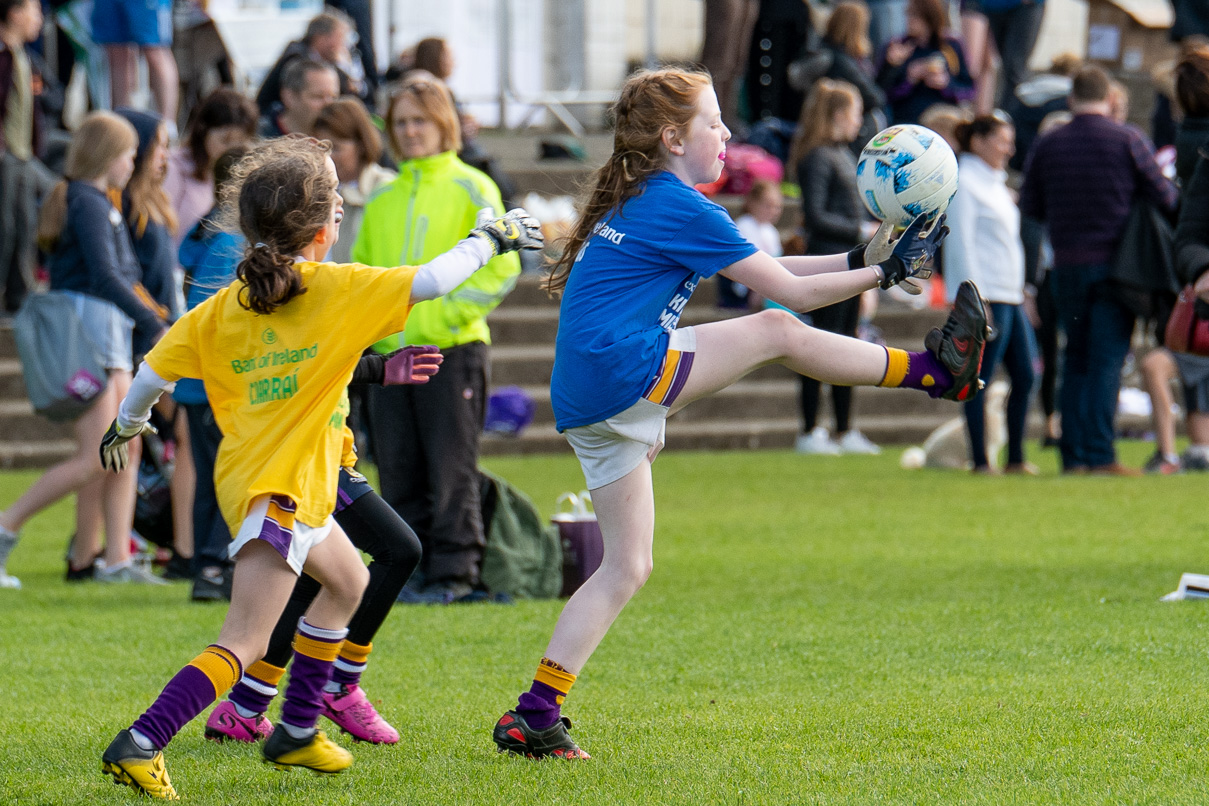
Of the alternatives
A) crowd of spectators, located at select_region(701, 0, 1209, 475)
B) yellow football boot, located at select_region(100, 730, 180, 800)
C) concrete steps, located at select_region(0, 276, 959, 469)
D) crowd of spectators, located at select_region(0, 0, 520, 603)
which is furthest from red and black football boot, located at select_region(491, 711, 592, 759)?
concrete steps, located at select_region(0, 276, 959, 469)

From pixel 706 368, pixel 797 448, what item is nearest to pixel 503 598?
pixel 706 368

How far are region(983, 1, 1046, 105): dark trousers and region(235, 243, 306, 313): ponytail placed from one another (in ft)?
42.0

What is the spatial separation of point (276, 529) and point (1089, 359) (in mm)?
7895

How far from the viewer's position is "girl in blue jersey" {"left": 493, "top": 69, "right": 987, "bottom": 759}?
14.1 ft

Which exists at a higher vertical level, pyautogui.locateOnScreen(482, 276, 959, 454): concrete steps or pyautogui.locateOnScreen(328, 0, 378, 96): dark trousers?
pyautogui.locateOnScreen(328, 0, 378, 96): dark trousers

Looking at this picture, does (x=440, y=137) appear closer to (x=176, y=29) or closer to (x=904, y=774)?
(x=904, y=774)

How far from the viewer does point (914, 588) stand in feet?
22.8

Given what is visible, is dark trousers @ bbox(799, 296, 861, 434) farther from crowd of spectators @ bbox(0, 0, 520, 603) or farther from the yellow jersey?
the yellow jersey

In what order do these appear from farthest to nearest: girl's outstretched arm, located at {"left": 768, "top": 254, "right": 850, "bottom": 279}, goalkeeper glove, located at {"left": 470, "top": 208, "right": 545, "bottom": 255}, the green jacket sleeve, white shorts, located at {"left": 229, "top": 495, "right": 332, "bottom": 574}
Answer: the green jacket sleeve < girl's outstretched arm, located at {"left": 768, "top": 254, "right": 850, "bottom": 279} < goalkeeper glove, located at {"left": 470, "top": 208, "right": 545, "bottom": 255} < white shorts, located at {"left": 229, "top": 495, "right": 332, "bottom": 574}

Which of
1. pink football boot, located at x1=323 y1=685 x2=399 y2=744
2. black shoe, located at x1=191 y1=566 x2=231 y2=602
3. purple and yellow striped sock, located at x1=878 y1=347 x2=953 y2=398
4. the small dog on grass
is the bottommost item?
the small dog on grass

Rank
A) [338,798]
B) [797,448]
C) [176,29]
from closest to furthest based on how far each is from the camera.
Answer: [338,798]
[797,448]
[176,29]

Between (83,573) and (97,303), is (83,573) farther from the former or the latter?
(97,303)

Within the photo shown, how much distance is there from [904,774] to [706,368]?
112 centimetres

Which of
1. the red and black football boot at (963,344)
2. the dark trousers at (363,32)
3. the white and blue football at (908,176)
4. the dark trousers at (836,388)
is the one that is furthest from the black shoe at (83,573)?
the dark trousers at (363,32)
